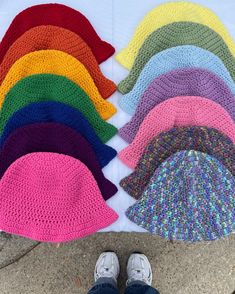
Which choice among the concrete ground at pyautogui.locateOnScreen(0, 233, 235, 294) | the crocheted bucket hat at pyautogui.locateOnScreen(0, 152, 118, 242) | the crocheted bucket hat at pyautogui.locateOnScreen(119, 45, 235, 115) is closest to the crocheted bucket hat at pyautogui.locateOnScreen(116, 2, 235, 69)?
the crocheted bucket hat at pyautogui.locateOnScreen(119, 45, 235, 115)

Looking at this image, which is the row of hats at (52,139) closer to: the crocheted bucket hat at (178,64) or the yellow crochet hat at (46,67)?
the yellow crochet hat at (46,67)

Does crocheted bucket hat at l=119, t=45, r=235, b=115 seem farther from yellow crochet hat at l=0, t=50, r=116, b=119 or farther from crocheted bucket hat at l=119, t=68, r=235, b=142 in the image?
yellow crochet hat at l=0, t=50, r=116, b=119

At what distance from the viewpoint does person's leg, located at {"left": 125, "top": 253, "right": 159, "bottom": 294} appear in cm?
112

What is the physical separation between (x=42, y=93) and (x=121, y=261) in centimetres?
69

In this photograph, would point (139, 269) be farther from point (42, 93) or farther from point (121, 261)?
point (42, 93)

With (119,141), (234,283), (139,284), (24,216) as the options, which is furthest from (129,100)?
(234,283)

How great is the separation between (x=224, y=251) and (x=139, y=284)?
14.1 inches

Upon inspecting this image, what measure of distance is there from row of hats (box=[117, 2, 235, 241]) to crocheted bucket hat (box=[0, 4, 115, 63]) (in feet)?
0.22

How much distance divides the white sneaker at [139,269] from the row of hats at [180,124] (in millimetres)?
381

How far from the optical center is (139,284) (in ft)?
3.70

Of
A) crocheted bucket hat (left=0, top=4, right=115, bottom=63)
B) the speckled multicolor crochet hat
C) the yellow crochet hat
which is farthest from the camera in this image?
crocheted bucket hat (left=0, top=4, right=115, bottom=63)

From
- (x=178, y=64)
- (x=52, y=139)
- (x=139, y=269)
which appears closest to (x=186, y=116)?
(x=178, y=64)

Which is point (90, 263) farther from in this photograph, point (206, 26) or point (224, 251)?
point (206, 26)

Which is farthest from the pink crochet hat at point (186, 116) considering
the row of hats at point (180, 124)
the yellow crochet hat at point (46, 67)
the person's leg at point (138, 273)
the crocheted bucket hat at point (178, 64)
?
the person's leg at point (138, 273)
